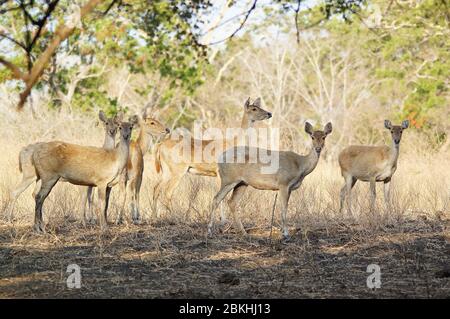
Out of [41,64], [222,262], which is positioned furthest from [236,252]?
[41,64]

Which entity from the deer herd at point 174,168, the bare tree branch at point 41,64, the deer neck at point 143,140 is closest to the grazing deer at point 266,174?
the deer herd at point 174,168

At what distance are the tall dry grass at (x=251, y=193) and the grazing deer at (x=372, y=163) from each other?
1.01 ft

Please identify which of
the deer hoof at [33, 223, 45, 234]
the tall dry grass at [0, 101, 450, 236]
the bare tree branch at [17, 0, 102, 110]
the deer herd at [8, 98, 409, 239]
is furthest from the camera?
the tall dry grass at [0, 101, 450, 236]

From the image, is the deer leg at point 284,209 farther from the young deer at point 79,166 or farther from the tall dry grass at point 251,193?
the young deer at point 79,166

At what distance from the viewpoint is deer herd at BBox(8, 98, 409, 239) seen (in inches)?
392

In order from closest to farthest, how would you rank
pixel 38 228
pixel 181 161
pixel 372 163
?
pixel 38 228 < pixel 372 163 < pixel 181 161

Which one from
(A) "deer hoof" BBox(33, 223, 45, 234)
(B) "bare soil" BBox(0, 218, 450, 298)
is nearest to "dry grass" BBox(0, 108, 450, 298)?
(B) "bare soil" BBox(0, 218, 450, 298)

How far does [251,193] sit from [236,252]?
12.5 feet

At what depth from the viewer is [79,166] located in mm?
10273

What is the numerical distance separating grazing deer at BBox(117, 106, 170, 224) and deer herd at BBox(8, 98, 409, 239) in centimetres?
2

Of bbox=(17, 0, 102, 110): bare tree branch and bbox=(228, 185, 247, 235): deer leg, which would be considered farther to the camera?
bbox=(228, 185, 247, 235): deer leg

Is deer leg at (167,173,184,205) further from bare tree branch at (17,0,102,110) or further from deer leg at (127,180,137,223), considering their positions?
bare tree branch at (17,0,102,110)

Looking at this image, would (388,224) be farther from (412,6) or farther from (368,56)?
(368,56)

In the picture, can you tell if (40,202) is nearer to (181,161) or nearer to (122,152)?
(122,152)
